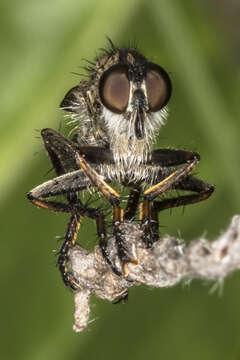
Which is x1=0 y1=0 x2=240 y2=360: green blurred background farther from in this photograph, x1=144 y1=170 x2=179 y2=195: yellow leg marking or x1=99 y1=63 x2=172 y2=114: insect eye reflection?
x1=144 y1=170 x2=179 y2=195: yellow leg marking

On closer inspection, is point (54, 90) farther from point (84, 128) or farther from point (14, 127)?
point (84, 128)

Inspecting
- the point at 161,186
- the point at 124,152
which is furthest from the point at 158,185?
the point at 124,152

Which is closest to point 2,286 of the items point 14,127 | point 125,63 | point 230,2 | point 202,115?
point 14,127

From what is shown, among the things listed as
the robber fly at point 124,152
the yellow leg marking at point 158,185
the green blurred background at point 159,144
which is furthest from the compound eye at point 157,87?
the green blurred background at point 159,144

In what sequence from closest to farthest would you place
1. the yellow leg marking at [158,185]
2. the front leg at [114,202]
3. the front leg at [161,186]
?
the front leg at [114,202] → the front leg at [161,186] → the yellow leg marking at [158,185]

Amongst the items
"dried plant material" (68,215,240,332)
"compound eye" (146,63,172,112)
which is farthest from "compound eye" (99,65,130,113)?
"dried plant material" (68,215,240,332)

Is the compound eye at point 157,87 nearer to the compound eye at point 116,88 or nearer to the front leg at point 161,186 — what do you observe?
the compound eye at point 116,88
